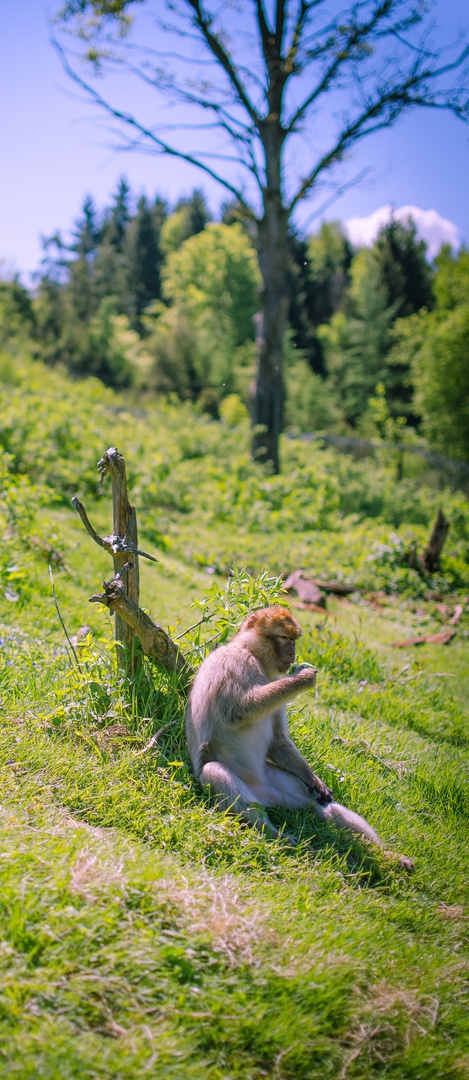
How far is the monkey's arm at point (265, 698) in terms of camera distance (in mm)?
2980

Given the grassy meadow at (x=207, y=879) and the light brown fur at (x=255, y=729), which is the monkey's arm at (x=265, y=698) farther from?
Answer: the grassy meadow at (x=207, y=879)

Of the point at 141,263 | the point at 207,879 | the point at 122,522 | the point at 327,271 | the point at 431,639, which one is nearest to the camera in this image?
the point at 207,879

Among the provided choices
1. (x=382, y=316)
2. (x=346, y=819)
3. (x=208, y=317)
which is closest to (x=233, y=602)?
(x=346, y=819)

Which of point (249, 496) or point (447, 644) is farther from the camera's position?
point (249, 496)

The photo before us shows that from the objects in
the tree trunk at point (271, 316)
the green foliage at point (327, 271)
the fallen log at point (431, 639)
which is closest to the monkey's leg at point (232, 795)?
the fallen log at point (431, 639)

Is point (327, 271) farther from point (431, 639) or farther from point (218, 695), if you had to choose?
point (218, 695)

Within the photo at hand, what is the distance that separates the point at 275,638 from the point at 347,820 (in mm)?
987

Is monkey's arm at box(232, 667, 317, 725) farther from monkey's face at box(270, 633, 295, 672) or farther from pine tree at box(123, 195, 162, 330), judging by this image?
pine tree at box(123, 195, 162, 330)

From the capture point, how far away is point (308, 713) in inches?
166

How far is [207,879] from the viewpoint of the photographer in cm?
255

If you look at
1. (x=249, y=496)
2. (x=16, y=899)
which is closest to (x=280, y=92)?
(x=249, y=496)

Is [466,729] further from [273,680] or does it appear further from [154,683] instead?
[154,683]

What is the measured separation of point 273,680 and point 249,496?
25.6 ft

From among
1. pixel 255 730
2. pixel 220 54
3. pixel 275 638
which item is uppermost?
pixel 220 54
